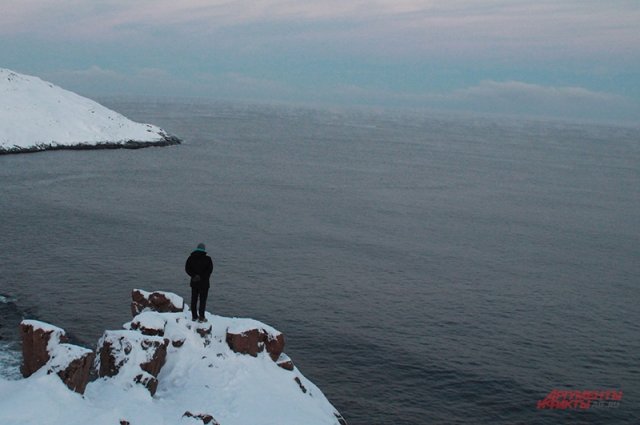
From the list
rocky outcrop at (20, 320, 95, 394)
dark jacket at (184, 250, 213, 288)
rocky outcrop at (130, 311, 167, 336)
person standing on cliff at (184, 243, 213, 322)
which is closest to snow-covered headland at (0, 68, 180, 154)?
rocky outcrop at (130, 311, 167, 336)

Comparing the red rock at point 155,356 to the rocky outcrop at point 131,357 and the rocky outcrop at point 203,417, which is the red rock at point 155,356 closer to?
the rocky outcrop at point 131,357

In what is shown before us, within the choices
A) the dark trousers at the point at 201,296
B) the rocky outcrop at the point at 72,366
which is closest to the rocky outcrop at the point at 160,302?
the dark trousers at the point at 201,296

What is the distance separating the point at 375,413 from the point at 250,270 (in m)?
17.0

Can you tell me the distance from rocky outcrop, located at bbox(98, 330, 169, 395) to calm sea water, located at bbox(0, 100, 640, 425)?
5.85 metres

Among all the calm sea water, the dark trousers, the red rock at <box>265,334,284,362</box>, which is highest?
the dark trousers

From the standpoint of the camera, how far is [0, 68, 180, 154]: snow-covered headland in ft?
312

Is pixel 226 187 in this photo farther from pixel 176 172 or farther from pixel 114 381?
pixel 114 381

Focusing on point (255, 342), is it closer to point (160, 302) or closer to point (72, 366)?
point (160, 302)

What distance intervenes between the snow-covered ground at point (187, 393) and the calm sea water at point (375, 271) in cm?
464

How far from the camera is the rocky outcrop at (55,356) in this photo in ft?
52.9

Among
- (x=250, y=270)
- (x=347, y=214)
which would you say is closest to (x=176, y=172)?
(x=347, y=214)

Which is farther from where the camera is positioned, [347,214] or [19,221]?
[347,214]

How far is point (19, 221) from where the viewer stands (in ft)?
156

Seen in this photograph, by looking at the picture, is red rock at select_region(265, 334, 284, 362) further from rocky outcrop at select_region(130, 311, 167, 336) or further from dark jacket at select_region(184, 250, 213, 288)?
rocky outcrop at select_region(130, 311, 167, 336)
